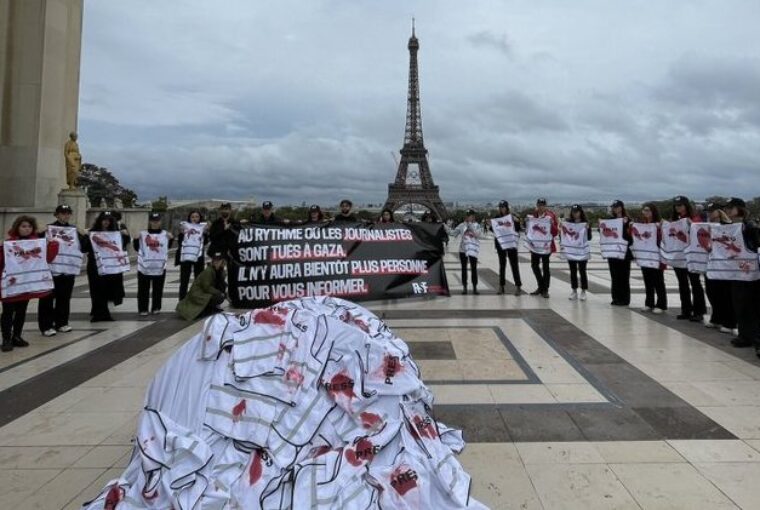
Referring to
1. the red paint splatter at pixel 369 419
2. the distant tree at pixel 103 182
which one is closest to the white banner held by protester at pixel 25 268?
the red paint splatter at pixel 369 419

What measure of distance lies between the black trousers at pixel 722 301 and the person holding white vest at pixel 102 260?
31.7 feet

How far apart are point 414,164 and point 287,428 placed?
80.3m

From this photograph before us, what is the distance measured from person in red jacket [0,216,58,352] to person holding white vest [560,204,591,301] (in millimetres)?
9639

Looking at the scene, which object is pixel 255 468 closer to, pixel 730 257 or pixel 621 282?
pixel 730 257

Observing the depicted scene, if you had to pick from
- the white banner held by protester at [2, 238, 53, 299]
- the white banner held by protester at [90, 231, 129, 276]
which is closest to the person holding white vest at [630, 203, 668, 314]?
the white banner held by protester at [90, 231, 129, 276]

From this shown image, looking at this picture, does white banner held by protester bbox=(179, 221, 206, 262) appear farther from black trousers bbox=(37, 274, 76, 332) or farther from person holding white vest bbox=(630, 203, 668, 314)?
person holding white vest bbox=(630, 203, 668, 314)

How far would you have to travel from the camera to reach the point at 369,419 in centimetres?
286

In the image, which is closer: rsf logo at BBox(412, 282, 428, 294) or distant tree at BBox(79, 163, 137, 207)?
rsf logo at BBox(412, 282, 428, 294)

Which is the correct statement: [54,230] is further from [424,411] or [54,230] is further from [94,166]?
[94,166]

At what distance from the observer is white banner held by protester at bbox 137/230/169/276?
873 cm

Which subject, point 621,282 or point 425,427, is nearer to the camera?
point 425,427

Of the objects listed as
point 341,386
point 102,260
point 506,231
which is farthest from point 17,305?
point 506,231

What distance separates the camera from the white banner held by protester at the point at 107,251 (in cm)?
816

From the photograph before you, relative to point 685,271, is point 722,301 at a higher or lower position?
lower
